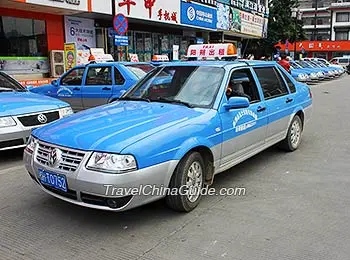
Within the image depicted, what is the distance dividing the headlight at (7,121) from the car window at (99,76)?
3760 mm

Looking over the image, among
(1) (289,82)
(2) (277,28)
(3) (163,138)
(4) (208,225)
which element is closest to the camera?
(3) (163,138)

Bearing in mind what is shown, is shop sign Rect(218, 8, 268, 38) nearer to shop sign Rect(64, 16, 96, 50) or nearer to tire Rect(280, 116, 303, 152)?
shop sign Rect(64, 16, 96, 50)

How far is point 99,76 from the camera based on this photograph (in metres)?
9.59

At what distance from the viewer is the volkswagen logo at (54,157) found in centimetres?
358

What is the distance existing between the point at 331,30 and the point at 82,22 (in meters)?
67.0

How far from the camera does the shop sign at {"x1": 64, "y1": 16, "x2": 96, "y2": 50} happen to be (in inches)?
638

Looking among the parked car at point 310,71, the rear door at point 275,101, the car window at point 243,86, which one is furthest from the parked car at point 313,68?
the car window at point 243,86

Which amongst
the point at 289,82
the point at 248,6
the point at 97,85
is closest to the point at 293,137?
the point at 289,82

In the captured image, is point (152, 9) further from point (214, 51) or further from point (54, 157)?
point (54, 157)

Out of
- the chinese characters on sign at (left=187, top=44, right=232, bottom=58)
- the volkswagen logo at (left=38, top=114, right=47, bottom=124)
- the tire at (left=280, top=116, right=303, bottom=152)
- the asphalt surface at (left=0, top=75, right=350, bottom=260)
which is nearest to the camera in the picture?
the asphalt surface at (left=0, top=75, right=350, bottom=260)

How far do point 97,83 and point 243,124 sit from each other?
18.5 ft

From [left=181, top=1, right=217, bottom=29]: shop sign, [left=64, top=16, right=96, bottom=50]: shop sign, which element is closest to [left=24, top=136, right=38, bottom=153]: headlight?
[left=64, top=16, right=96, bottom=50]: shop sign

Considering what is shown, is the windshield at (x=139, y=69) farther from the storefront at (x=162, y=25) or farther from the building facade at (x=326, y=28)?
the building facade at (x=326, y=28)

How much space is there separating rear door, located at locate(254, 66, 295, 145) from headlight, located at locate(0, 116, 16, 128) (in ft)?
11.9
